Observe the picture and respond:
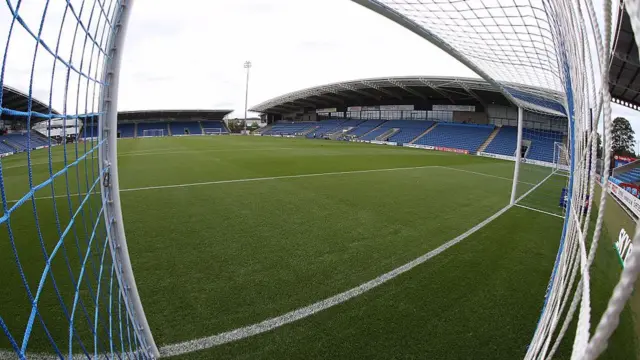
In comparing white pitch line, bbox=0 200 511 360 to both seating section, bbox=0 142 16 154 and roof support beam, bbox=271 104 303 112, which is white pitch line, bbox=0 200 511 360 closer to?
seating section, bbox=0 142 16 154

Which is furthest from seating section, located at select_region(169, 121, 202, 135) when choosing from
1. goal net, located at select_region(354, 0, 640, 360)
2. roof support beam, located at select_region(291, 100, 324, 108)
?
goal net, located at select_region(354, 0, 640, 360)

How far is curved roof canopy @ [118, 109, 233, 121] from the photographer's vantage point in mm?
52978

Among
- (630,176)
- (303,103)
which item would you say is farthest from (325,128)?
(630,176)

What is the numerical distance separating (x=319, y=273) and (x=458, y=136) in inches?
1271

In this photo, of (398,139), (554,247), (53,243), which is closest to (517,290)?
(554,247)

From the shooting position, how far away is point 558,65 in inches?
225

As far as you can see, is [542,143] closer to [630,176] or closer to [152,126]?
[630,176]

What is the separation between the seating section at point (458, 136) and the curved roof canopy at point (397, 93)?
3.01 metres

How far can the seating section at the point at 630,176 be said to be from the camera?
15.6 meters

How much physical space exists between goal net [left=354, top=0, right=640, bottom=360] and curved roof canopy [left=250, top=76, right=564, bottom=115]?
1709cm

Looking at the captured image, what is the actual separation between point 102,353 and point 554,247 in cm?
658

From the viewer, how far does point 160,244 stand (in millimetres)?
4938

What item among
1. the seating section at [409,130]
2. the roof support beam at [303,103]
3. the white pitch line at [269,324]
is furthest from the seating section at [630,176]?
the roof support beam at [303,103]

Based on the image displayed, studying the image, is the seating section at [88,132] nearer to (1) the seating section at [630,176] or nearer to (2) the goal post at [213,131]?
(1) the seating section at [630,176]
